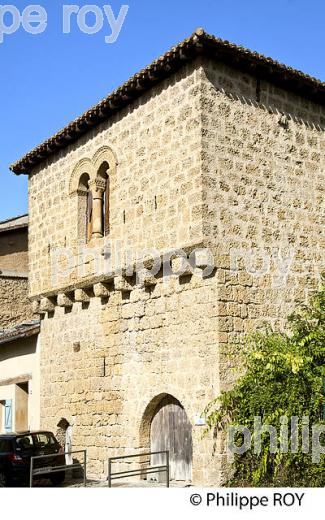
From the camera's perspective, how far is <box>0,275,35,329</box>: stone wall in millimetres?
20750

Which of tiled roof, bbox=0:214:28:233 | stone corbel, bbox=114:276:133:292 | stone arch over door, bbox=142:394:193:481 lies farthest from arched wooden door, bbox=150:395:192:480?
tiled roof, bbox=0:214:28:233

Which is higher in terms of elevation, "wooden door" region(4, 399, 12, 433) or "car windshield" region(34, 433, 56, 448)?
"wooden door" region(4, 399, 12, 433)

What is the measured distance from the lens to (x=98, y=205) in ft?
47.1

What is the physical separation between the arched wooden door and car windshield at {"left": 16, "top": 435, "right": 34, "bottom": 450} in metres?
2.39

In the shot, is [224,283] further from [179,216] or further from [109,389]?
[109,389]

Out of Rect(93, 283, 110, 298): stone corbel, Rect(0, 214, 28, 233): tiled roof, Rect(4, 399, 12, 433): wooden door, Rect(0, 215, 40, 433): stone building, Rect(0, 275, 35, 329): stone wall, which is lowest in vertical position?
Rect(4, 399, 12, 433): wooden door

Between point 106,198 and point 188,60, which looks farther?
point 106,198

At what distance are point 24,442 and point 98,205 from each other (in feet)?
16.0

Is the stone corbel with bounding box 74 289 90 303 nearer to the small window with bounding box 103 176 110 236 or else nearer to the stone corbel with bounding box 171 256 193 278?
the small window with bounding box 103 176 110 236

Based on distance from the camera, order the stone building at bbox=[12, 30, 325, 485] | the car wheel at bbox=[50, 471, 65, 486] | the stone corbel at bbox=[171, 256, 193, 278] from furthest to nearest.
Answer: the car wheel at bbox=[50, 471, 65, 486]
the stone corbel at bbox=[171, 256, 193, 278]
the stone building at bbox=[12, 30, 325, 485]

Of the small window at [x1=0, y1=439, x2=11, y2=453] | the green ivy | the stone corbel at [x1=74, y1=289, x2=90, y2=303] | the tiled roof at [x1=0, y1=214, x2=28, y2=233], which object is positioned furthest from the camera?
the tiled roof at [x1=0, y1=214, x2=28, y2=233]

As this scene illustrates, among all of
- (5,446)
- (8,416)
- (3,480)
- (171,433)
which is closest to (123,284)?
(171,433)

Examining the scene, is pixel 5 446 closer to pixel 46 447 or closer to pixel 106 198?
pixel 46 447

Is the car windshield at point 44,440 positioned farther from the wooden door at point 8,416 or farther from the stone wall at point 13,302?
the stone wall at point 13,302
